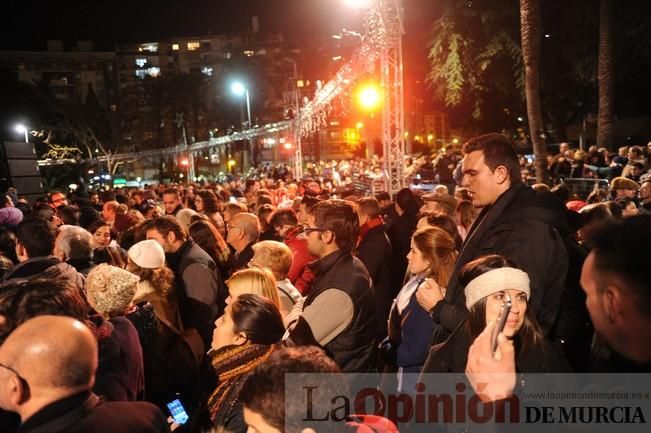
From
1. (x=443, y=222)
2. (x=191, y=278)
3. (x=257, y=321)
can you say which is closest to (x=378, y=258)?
(x=443, y=222)

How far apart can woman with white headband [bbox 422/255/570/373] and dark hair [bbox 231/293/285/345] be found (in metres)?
0.89

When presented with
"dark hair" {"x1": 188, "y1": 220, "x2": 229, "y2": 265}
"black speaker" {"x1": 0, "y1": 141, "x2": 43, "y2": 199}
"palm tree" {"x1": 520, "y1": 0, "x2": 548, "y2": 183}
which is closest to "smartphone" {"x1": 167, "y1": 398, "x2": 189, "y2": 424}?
"dark hair" {"x1": 188, "y1": 220, "x2": 229, "y2": 265}

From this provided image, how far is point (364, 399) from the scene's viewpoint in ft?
10.7

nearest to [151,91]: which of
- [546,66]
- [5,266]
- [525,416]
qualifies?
[546,66]

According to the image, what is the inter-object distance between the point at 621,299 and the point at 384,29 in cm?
1196

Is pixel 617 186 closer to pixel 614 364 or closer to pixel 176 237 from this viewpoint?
pixel 176 237

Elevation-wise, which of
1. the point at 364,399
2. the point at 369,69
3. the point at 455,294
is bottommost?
the point at 364,399

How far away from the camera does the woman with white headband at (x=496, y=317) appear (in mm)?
2428

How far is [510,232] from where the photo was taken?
322 cm

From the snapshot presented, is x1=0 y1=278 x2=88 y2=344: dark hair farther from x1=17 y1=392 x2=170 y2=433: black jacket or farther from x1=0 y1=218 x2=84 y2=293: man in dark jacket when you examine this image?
x1=0 y1=218 x2=84 y2=293: man in dark jacket

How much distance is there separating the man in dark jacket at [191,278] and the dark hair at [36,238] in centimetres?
105

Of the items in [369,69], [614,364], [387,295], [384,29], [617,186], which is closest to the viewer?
[614,364]

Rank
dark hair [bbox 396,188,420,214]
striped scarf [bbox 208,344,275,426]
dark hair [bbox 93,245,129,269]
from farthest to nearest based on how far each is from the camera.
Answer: dark hair [bbox 396,188,420,214]
dark hair [bbox 93,245,129,269]
striped scarf [bbox 208,344,275,426]

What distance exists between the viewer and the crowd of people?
2.09 m
